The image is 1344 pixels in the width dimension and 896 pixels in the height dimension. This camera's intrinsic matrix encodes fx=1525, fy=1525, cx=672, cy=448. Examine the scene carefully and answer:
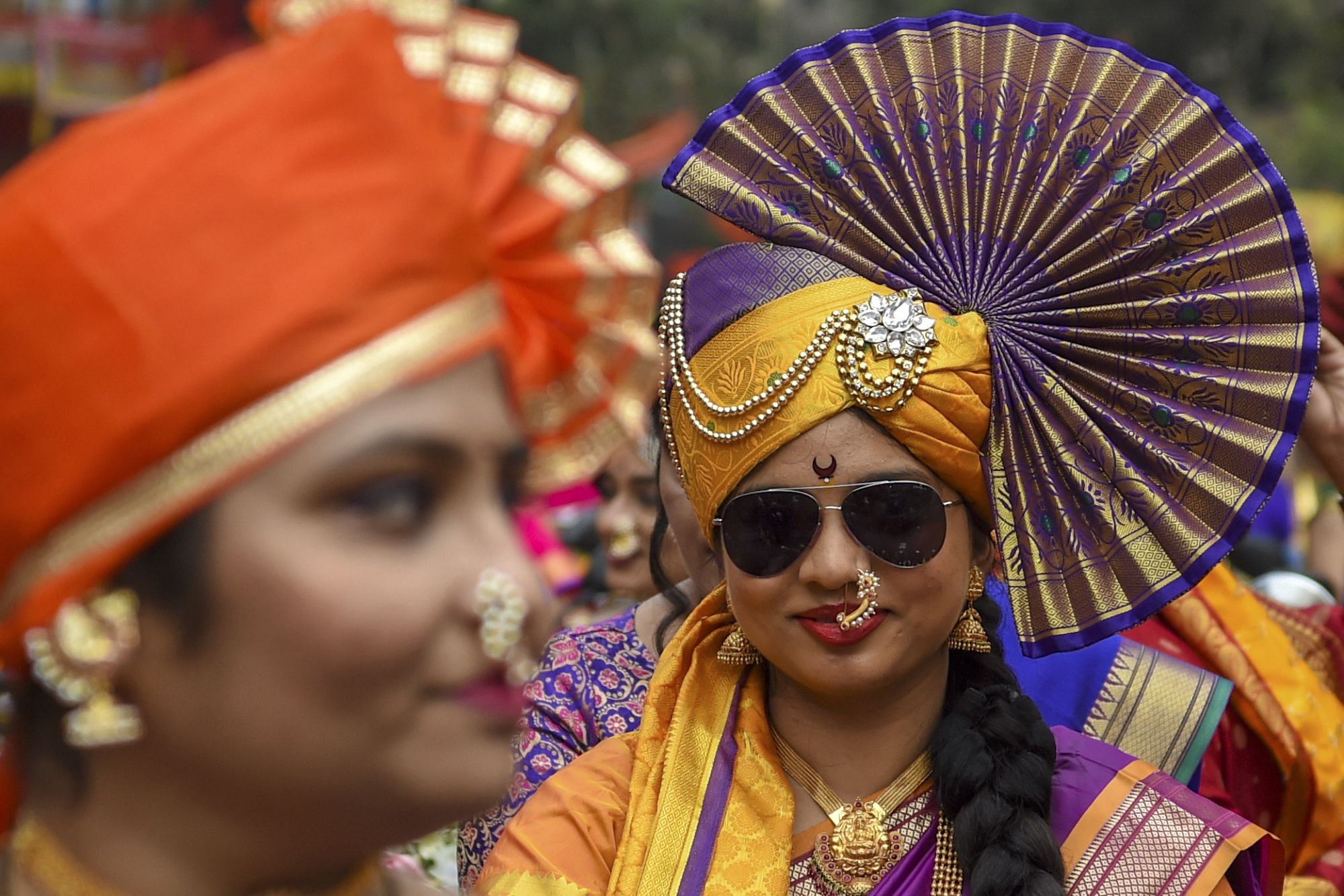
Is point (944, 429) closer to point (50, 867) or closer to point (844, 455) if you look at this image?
point (844, 455)

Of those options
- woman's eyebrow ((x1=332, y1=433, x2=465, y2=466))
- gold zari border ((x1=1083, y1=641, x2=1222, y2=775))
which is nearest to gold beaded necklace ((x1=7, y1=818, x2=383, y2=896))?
woman's eyebrow ((x1=332, y1=433, x2=465, y2=466))

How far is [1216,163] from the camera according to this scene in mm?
2803

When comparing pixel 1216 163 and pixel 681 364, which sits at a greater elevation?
pixel 1216 163

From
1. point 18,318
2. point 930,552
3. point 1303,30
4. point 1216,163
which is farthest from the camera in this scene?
point 1303,30

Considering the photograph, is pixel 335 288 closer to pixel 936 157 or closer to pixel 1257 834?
pixel 936 157

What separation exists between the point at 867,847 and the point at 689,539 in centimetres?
106

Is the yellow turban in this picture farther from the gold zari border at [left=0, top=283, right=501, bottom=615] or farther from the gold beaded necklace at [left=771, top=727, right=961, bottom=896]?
the gold zari border at [left=0, top=283, right=501, bottom=615]

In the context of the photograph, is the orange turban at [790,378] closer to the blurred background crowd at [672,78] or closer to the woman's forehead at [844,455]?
the woman's forehead at [844,455]

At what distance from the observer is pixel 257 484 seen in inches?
54.9

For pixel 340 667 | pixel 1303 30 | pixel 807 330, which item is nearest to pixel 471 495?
pixel 340 667

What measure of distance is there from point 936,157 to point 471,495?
157cm

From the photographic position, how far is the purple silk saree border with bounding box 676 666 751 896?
2598 millimetres

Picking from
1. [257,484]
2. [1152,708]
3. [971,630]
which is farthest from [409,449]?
[1152,708]

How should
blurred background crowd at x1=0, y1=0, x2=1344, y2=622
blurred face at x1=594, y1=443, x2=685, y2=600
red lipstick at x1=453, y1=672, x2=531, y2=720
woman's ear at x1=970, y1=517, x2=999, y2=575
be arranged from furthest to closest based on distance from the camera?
blurred face at x1=594, y1=443, x2=685, y2=600
blurred background crowd at x1=0, y1=0, x2=1344, y2=622
woman's ear at x1=970, y1=517, x2=999, y2=575
red lipstick at x1=453, y1=672, x2=531, y2=720
